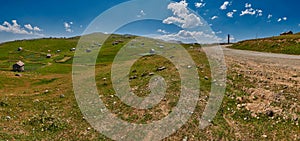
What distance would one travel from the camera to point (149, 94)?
1830 cm

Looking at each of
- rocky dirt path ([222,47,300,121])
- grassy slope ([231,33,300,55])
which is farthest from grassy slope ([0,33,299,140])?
grassy slope ([231,33,300,55])

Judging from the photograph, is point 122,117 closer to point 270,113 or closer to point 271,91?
point 270,113

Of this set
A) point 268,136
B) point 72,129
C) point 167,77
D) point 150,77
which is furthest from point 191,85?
point 72,129

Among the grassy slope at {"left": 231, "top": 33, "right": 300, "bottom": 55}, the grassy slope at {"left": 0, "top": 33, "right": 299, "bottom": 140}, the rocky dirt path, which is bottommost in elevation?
the grassy slope at {"left": 0, "top": 33, "right": 299, "bottom": 140}

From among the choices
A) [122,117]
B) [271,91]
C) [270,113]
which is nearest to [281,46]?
[271,91]

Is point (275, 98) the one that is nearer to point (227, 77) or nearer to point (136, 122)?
point (227, 77)

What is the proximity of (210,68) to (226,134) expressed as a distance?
461 inches

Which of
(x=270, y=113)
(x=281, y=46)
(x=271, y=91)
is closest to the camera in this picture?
(x=270, y=113)

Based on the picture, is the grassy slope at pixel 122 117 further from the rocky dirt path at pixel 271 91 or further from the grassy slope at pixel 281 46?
the grassy slope at pixel 281 46

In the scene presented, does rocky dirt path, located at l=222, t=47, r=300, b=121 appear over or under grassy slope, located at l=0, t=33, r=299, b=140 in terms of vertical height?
over

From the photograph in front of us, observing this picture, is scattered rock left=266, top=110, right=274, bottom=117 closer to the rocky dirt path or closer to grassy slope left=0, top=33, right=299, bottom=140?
the rocky dirt path

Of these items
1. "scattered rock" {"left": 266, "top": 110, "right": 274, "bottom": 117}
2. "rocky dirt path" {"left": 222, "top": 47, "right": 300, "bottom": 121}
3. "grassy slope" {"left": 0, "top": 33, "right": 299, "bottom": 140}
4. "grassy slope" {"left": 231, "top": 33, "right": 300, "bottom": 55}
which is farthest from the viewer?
"grassy slope" {"left": 231, "top": 33, "right": 300, "bottom": 55}

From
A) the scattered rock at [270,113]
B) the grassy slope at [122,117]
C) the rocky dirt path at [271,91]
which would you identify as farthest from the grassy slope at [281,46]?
the scattered rock at [270,113]

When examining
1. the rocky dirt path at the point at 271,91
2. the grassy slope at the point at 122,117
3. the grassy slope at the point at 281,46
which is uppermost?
the grassy slope at the point at 281,46
